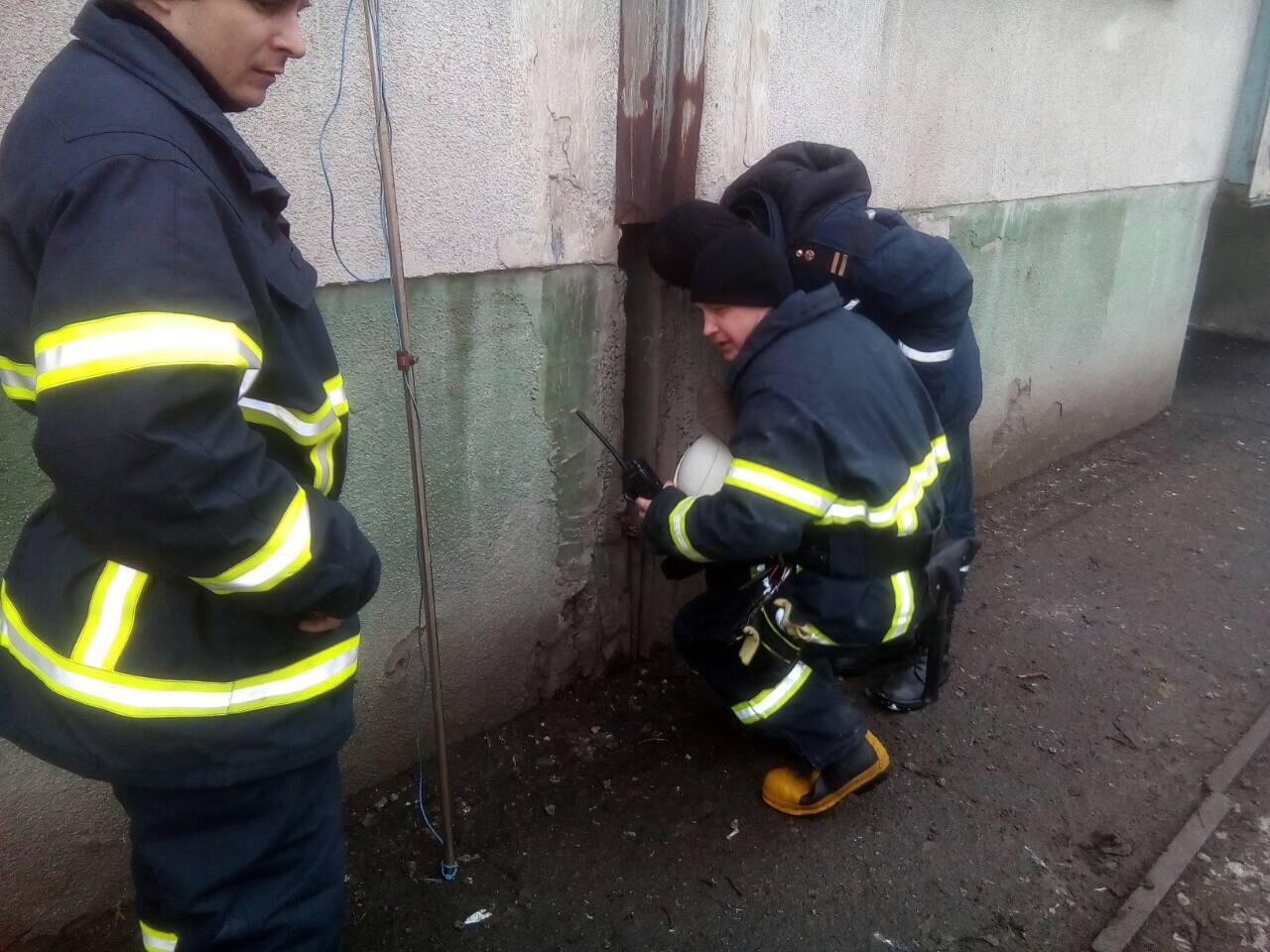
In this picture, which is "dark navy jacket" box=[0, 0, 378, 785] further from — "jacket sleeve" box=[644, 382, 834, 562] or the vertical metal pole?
"jacket sleeve" box=[644, 382, 834, 562]

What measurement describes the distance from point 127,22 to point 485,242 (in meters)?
1.27

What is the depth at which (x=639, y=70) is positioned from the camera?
2.76 metres

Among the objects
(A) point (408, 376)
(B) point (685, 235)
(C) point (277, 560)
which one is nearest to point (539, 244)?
(B) point (685, 235)

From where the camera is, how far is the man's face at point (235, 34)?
1304 mm

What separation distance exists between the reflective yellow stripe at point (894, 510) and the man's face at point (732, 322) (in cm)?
49

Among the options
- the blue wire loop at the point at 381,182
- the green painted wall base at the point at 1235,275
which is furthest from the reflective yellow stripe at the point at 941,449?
the green painted wall base at the point at 1235,275

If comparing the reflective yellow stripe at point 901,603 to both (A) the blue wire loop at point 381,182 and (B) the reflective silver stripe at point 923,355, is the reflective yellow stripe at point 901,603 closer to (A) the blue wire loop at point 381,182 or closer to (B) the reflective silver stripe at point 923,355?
(B) the reflective silver stripe at point 923,355

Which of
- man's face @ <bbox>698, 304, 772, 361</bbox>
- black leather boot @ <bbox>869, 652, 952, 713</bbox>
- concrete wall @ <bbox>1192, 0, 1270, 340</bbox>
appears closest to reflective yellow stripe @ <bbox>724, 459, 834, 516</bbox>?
man's face @ <bbox>698, 304, 772, 361</bbox>

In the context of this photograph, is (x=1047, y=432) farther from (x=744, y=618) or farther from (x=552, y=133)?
(x=552, y=133)

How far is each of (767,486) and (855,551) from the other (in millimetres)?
377

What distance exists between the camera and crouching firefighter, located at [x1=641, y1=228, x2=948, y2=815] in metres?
2.29

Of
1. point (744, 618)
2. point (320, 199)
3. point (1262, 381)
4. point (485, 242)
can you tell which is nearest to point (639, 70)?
point (485, 242)

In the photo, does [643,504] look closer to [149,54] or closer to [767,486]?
[767,486]

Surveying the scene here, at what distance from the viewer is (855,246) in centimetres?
284
